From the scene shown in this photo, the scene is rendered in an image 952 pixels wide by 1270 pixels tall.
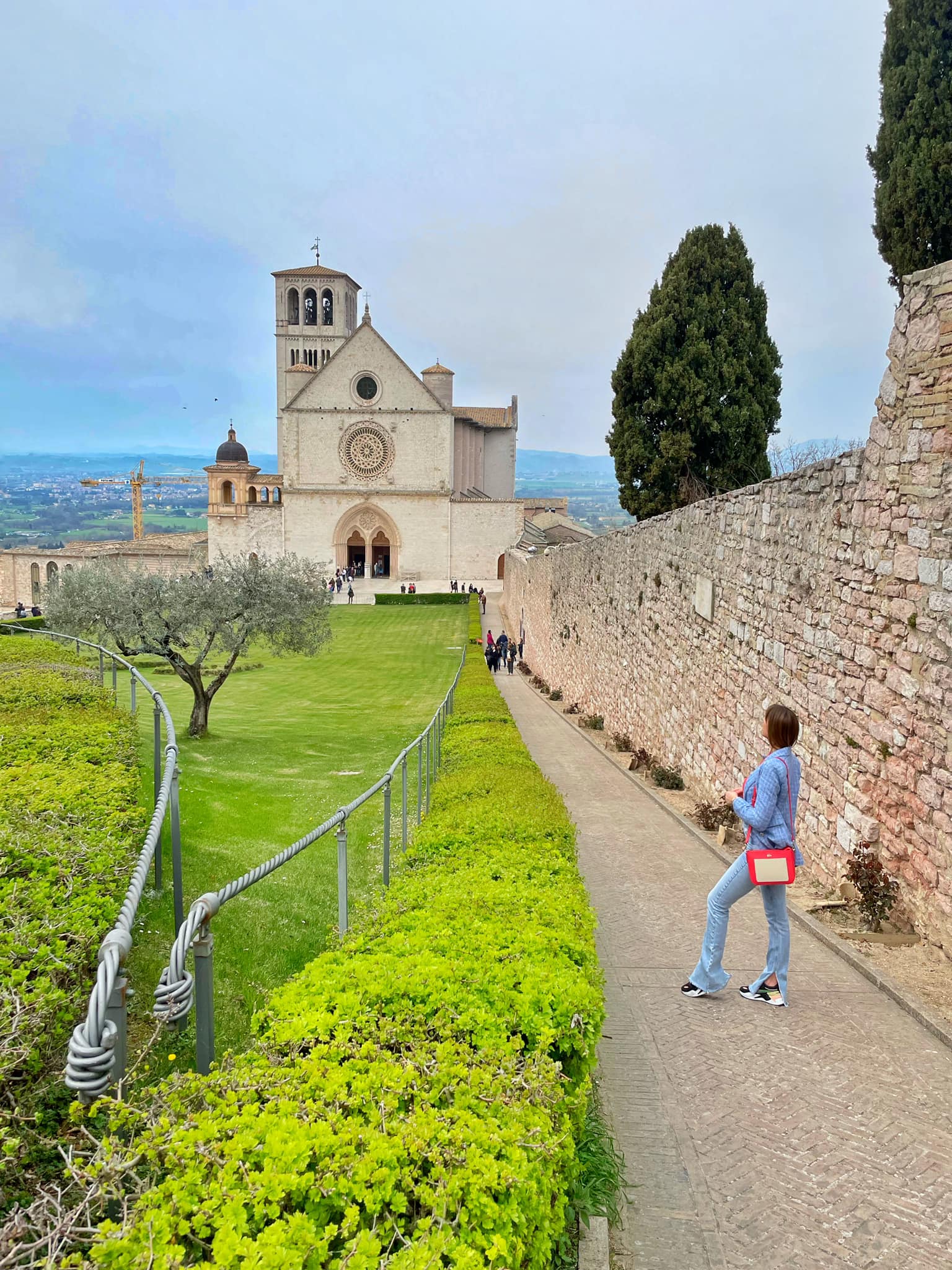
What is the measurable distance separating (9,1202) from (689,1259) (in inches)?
89.0

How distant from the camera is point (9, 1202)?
2.74 metres

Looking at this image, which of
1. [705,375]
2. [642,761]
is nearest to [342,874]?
[642,761]

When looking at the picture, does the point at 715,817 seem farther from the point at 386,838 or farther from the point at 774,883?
the point at 386,838

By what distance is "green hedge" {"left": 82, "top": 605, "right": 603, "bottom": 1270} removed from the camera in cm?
213

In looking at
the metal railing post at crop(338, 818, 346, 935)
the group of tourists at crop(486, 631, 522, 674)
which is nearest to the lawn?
the metal railing post at crop(338, 818, 346, 935)

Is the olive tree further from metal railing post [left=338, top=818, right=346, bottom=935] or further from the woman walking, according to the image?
the woman walking

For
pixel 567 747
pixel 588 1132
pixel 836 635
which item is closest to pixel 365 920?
pixel 588 1132

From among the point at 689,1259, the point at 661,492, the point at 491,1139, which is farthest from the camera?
the point at 661,492

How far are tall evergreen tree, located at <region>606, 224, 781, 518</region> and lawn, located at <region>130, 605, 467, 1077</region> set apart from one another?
32.3 ft

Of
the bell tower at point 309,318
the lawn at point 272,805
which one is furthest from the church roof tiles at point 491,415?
the lawn at point 272,805

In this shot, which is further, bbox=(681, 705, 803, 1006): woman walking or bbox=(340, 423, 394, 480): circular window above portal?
bbox=(340, 423, 394, 480): circular window above portal

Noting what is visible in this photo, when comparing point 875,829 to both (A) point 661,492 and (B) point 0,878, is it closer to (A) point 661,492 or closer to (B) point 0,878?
(B) point 0,878

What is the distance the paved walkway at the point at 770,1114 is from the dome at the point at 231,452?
65057 mm

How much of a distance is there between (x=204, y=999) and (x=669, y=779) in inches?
382
